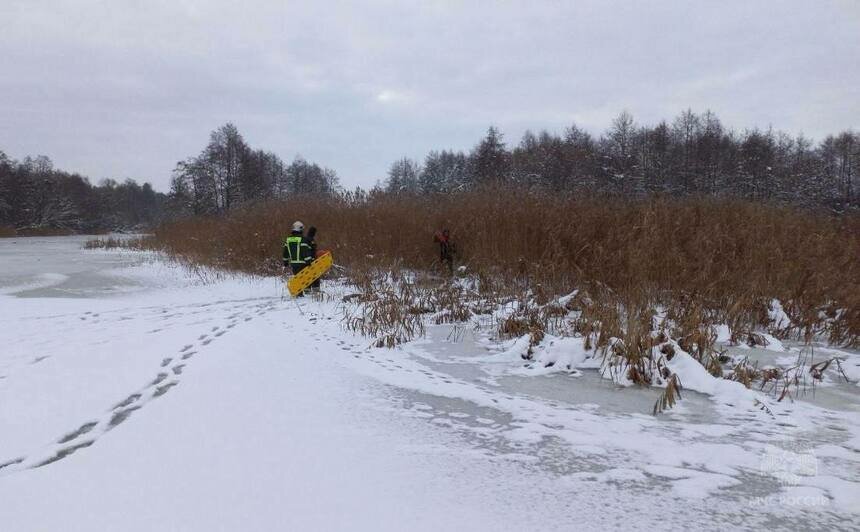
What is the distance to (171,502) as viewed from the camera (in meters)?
2.24

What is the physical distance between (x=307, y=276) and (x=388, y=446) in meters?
7.32

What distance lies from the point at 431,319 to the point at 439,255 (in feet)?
14.5

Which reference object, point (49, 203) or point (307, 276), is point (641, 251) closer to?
point (307, 276)

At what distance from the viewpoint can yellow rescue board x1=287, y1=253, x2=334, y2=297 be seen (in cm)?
967

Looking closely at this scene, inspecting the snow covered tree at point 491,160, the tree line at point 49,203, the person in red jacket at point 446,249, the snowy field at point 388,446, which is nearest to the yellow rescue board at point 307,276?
the person in red jacket at point 446,249

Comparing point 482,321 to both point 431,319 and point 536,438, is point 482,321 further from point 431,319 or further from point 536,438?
point 536,438

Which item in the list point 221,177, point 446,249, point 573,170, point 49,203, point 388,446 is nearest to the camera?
point 388,446

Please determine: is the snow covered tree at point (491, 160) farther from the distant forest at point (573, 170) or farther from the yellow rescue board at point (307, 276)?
the yellow rescue board at point (307, 276)

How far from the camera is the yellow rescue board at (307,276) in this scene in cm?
967

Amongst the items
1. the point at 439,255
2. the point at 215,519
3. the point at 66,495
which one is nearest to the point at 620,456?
the point at 215,519

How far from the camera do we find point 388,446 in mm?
2924

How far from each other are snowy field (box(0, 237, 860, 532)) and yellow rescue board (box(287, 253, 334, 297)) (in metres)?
4.35

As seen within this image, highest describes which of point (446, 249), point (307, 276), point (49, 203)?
point (49, 203)

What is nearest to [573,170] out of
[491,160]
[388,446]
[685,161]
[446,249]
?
[491,160]
